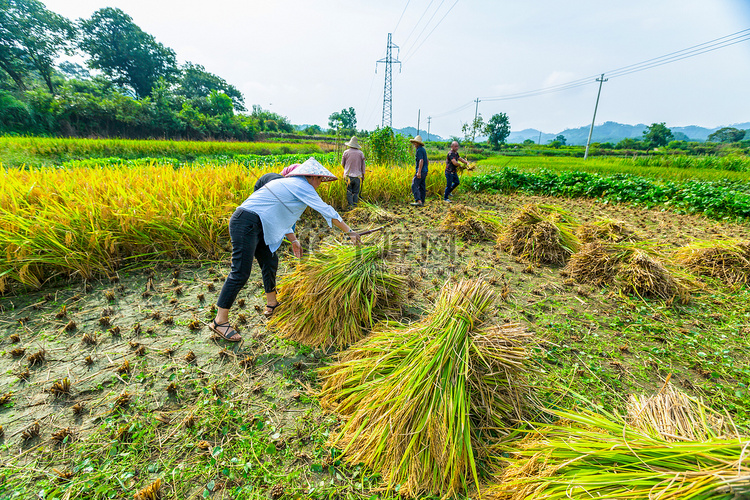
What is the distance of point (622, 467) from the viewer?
3.39 feet

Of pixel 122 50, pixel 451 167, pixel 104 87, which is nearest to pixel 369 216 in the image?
pixel 451 167

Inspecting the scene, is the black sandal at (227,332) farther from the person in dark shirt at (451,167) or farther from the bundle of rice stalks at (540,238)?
the person in dark shirt at (451,167)

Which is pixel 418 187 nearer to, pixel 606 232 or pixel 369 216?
pixel 369 216

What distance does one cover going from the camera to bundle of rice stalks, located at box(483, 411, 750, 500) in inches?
33.1

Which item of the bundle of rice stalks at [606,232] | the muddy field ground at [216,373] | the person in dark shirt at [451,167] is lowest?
the muddy field ground at [216,373]

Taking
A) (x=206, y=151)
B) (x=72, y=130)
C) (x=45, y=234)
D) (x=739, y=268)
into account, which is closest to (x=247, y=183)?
(x=45, y=234)

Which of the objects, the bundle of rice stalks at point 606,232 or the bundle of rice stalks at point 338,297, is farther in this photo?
the bundle of rice stalks at point 606,232

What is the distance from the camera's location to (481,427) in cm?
162

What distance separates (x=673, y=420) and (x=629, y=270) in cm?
292

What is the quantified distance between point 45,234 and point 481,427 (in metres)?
4.65

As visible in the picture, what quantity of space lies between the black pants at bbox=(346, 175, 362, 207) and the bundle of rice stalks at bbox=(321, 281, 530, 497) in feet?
16.9

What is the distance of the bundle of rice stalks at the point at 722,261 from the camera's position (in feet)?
12.0

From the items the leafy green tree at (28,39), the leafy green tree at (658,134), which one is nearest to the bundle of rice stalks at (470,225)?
the leafy green tree at (28,39)

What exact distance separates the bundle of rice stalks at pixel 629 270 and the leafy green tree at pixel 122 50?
61087mm
